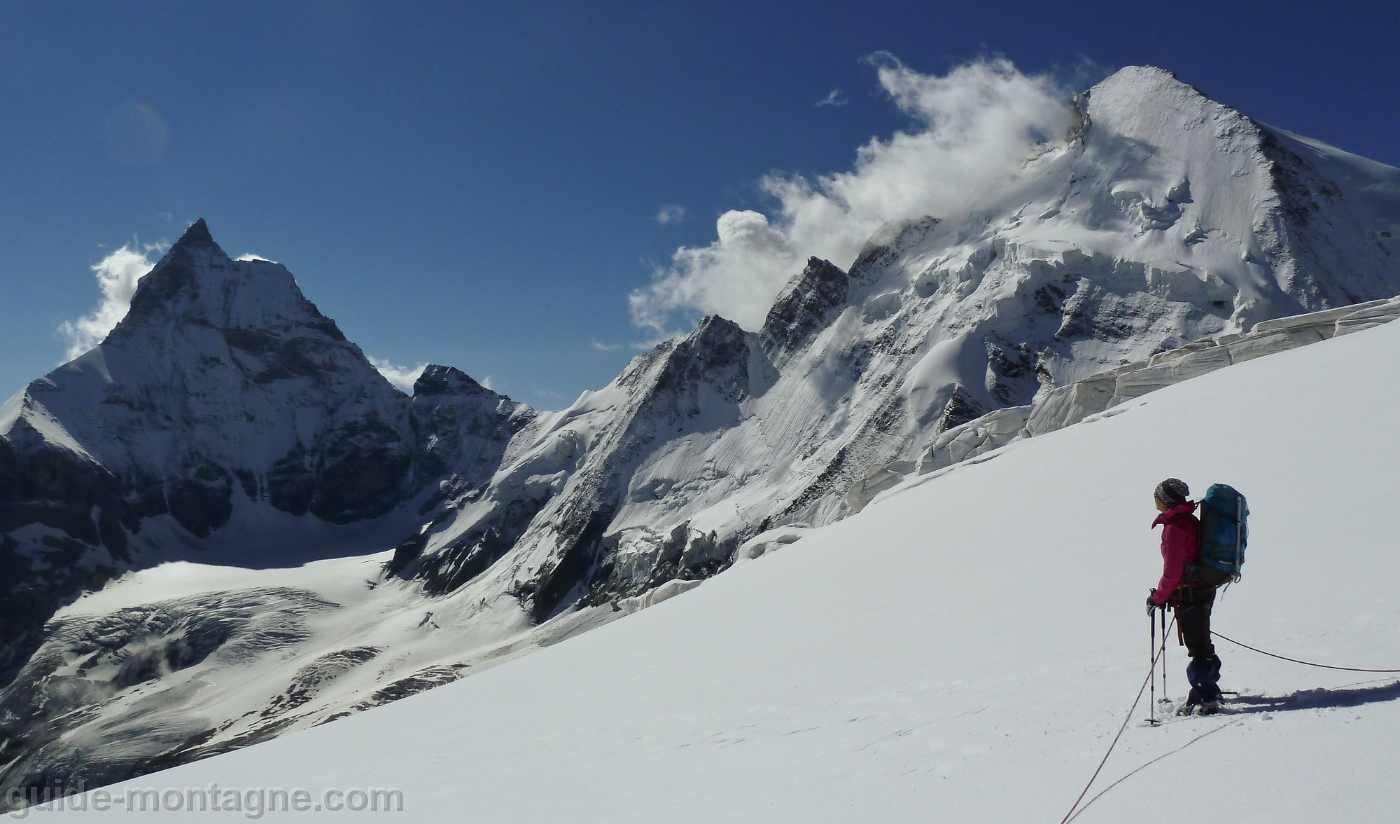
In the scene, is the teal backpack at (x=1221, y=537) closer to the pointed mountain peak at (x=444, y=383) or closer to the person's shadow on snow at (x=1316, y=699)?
the person's shadow on snow at (x=1316, y=699)

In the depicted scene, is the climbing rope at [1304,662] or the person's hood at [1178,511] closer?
the climbing rope at [1304,662]

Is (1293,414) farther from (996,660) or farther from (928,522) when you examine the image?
(996,660)

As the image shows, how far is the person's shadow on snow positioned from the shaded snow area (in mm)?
24

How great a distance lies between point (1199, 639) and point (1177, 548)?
0.63m

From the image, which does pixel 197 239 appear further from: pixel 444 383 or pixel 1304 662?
pixel 1304 662

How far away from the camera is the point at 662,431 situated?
112000mm

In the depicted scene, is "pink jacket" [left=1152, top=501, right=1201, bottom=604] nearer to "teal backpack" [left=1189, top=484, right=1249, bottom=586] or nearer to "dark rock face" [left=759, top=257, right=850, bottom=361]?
"teal backpack" [left=1189, top=484, right=1249, bottom=586]

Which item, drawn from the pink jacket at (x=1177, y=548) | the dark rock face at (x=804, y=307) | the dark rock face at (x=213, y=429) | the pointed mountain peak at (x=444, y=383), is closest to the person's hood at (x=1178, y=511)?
the pink jacket at (x=1177, y=548)

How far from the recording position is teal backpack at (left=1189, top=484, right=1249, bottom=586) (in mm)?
5656

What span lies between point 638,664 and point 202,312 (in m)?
194

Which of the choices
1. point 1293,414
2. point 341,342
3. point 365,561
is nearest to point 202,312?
point 341,342

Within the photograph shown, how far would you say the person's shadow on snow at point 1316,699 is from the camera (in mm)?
4637

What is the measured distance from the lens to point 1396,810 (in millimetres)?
3400

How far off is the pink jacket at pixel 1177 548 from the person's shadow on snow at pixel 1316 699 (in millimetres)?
824
